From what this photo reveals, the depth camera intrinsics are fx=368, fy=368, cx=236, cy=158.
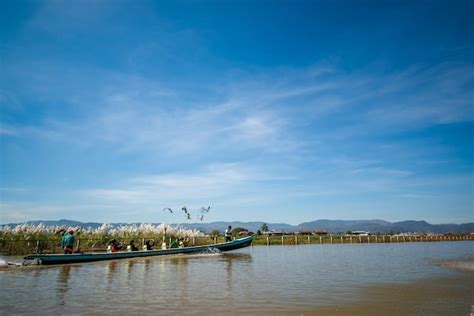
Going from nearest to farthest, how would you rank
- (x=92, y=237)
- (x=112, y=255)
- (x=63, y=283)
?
1. (x=63, y=283)
2. (x=112, y=255)
3. (x=92, y=237)

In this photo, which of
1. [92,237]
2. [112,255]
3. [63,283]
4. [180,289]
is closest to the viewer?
[180,289]

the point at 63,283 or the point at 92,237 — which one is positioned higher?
the point at 92,237

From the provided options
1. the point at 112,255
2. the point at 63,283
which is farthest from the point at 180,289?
the point at 112,255

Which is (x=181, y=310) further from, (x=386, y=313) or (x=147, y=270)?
(x=147, y=270)

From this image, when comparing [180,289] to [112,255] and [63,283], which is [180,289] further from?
[112,255]

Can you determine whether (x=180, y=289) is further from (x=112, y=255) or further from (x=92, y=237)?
(x=92, y=237)

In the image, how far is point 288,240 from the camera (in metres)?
50.6

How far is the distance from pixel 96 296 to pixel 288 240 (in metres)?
42.2

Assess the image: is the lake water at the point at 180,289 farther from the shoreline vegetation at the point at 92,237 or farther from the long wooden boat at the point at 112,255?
the shoreline vegetation at the point at 92,237

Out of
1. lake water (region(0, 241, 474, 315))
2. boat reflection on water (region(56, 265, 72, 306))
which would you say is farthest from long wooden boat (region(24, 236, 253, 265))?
lake water (region(0, 241, 474, 315))

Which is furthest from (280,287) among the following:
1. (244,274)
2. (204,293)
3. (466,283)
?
(466,283)

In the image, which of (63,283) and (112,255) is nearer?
→ (63,283)

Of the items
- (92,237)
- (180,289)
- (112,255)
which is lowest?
(180,289)

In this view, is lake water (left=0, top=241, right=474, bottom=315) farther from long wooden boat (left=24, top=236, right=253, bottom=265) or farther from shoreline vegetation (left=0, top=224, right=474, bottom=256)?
shoreline vegetation (left=0, top=224, right=474, bottom=256)
